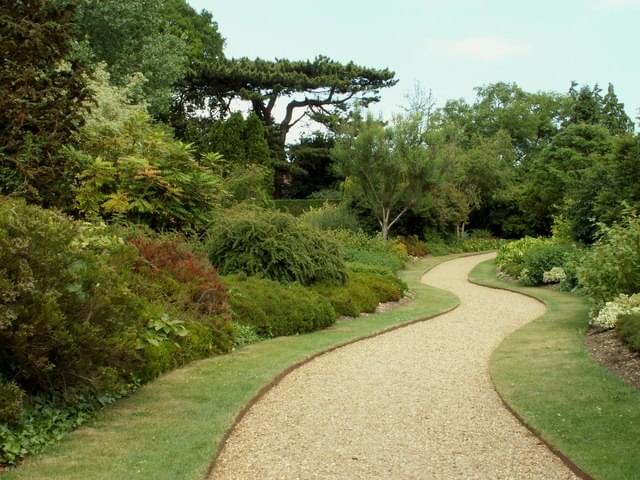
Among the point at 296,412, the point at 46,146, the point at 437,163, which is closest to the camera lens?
the point at 296,412

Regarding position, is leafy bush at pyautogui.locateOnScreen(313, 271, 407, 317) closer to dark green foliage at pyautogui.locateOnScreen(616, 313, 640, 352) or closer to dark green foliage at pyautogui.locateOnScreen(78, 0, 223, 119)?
dark green foliage at pyautogui.locateOnScreen(616, 313, 640, 352)

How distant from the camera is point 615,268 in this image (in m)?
11.6

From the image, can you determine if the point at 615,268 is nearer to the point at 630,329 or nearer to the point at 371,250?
the point at 630,329

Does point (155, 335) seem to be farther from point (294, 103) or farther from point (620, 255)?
point (294, 103)

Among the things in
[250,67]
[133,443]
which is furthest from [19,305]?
[250,67]

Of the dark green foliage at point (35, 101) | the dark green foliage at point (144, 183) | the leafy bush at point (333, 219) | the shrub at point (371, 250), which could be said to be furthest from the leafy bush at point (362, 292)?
the leafy bush at point (333, 219)

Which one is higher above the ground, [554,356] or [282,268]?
[282,268]

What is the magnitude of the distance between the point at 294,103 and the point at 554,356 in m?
35.5

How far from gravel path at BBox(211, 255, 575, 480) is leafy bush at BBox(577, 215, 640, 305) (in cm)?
285

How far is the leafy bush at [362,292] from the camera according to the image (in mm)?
14062

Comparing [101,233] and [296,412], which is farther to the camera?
[101,233]

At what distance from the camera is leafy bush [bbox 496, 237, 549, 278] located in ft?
80.4

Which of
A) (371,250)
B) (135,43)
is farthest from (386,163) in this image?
(135,43)

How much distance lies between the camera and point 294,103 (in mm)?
43219
